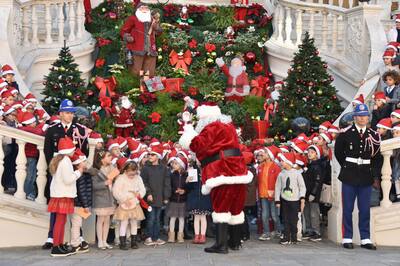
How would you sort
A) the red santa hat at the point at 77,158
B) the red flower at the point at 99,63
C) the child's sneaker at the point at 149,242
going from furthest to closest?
the red flower at the point at 99,63 < the child's sneaker at the point at 149,242 < the red santa hat at the point at 77,158

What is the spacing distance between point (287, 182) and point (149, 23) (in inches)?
293

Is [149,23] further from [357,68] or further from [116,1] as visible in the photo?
[357,68]

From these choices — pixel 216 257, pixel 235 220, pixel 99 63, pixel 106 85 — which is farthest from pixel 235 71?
pixel 216 257

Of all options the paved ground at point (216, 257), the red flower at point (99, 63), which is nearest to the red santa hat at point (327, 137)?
the paved ground at point (216, 257)

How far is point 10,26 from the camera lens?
14594 mm

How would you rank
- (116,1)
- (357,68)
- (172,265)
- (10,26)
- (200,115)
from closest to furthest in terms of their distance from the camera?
(172,265), (200,115), (10,26), (357,68), (116,1)

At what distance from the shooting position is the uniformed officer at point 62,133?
10.4 meters

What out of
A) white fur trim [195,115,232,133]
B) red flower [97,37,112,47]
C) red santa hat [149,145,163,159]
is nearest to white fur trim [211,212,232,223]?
white fur trim [195,115,232,133]

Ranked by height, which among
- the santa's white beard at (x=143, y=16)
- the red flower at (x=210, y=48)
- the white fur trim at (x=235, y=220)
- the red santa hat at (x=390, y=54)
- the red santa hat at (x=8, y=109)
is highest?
the santa's white beard at (x=143, y=16)

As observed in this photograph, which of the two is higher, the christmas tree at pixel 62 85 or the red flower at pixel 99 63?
the red flower at pixel 99 63

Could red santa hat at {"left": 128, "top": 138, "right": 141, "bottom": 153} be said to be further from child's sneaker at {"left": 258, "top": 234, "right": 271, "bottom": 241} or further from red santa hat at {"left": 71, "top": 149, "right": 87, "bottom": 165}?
child's sneaker at {"left": 258, "top": 234, "right": 271, "bottom": 241}

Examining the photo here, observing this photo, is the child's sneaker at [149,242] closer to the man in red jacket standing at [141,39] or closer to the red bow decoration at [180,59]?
the man in red jacket standing at [141,39]

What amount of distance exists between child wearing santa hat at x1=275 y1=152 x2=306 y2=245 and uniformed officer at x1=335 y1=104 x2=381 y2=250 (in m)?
0.73

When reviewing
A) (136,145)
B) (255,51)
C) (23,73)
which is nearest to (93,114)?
(23,73)
